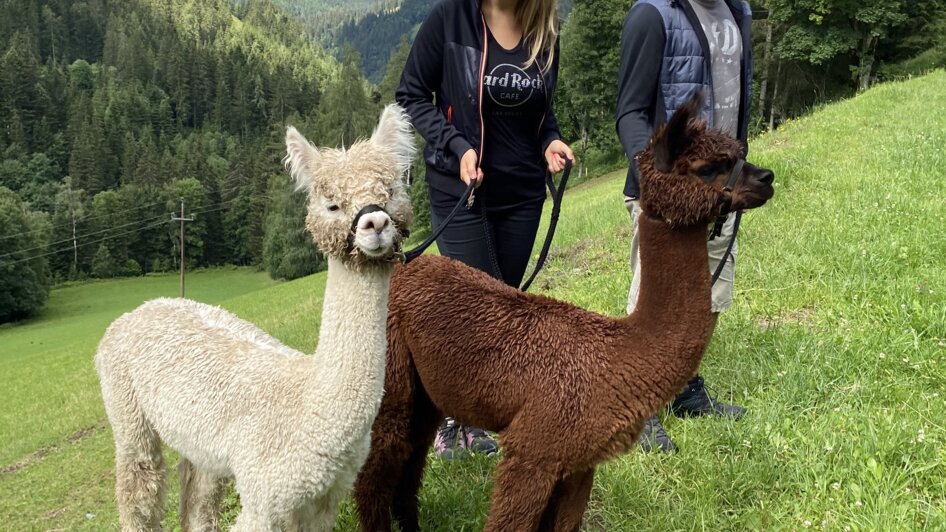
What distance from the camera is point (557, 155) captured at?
3.05m

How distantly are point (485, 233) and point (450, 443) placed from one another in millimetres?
1408

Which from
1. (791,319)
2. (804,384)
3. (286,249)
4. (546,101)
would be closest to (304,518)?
(546,101)

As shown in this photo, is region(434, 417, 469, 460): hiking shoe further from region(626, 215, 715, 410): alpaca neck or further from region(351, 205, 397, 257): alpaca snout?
region(351, 205, 397, 257): alpaca snout

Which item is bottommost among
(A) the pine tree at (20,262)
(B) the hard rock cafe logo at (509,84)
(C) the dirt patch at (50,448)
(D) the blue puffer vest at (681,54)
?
(A) the pine tree at (20,262)

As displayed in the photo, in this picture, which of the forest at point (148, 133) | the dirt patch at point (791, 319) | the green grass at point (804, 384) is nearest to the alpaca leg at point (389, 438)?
the green grass at point (804, 384)

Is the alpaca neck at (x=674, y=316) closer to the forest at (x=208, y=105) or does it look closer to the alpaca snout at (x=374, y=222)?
the alpaca snout at (x=374, y=222)

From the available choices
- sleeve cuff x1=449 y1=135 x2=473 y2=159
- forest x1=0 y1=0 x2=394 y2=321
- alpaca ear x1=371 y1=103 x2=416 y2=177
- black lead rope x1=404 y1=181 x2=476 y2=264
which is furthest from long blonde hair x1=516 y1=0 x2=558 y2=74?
forest x1=0 y1=0 x2=394 y2=321

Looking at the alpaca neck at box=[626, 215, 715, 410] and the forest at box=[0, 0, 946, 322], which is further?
the forest at box=[0, 0, 946, 322]

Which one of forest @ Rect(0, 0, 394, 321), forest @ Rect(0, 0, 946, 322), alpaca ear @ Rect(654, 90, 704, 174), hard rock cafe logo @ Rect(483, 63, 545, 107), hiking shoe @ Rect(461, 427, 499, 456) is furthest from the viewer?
forest @ Rect(0, 0, 394, 321)

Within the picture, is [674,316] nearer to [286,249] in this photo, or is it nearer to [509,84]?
[509,84]

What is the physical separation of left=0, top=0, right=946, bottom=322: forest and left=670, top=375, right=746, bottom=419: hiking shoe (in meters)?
2.56

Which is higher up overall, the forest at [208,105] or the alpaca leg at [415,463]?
the alpaca leg at [415,463]

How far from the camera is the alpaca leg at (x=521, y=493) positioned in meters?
2.33

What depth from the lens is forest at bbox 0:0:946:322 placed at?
31.1m
